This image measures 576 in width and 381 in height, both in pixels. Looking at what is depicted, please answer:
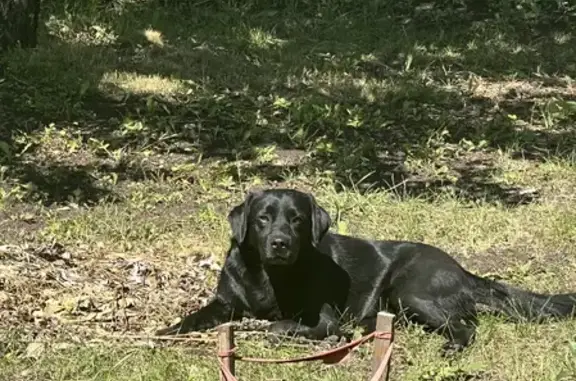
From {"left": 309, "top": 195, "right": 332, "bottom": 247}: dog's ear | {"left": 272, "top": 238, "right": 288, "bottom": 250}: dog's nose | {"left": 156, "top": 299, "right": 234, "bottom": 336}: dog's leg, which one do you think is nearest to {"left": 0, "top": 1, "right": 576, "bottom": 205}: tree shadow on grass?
{"left": 309, "top": 195, "right": 332, "bottom": 247}: dog's ear

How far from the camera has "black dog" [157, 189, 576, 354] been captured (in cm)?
521

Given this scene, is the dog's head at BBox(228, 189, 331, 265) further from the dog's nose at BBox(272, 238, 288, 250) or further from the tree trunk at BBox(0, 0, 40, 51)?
the tree trunk at BBox(0, 0, 40, 51)

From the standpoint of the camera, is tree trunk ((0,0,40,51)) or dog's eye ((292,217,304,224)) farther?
tree trunk ((0,0,40,51))

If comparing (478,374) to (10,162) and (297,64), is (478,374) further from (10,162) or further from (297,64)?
(297,64)

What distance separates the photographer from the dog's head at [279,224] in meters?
5.12

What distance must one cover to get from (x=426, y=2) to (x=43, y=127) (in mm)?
6086

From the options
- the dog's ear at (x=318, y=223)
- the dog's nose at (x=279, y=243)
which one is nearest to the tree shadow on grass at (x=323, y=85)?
the dog's ear at (x=318, y=223)

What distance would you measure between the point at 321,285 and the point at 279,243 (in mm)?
503

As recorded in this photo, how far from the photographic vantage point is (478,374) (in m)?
4.65

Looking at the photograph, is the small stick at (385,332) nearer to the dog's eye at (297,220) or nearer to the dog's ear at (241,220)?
the dog's eye at (297,220)

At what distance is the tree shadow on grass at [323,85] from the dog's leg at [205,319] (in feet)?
9.02

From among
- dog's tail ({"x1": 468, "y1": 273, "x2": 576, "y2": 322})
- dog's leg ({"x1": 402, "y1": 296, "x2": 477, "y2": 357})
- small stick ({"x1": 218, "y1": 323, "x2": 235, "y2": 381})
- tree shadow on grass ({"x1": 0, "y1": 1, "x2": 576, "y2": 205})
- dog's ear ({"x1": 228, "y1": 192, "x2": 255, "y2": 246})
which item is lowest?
tree shadow on grass ({"x1": 0, "y1": 1, "x2": 576, "y2": 205})

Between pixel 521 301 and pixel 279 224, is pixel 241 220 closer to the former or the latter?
pixel 279 224

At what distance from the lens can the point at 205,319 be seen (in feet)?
17.4
